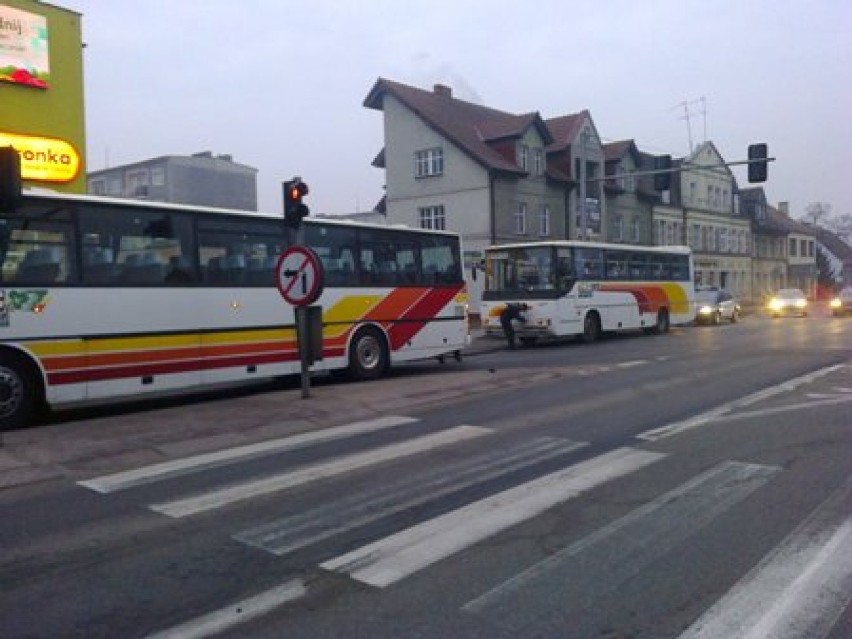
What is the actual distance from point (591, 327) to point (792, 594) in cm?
2165

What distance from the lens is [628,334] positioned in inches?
1171

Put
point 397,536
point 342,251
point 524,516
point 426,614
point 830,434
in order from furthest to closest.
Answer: point 342,251 → point 830,434 → point 524,516 → point 397,536 → point 426,614

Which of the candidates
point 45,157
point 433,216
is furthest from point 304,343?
point 433,216

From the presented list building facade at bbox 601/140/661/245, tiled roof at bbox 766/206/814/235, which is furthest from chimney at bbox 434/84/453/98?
tiled roof at bbox 766/206/814/235

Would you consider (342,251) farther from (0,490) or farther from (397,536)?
(397,536)

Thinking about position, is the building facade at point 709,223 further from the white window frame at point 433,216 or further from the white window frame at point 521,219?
the white window frame at point 433,216

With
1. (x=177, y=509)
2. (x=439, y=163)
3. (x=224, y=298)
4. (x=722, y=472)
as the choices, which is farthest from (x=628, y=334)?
(x=177, y=509)

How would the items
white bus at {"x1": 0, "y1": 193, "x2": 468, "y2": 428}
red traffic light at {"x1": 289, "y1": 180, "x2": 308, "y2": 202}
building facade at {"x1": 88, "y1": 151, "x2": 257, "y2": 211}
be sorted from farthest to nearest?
building facade at {"x1": 88, "y1": 151, "x2": 257, "y2": 211}
red traffic light at {"x1": 289, "y1": 180, "x2": 308, "y2": 202}
white bus at {"x1": 0, "y1": 193, "x2": 468, "y2": 428}

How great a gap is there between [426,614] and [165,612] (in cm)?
133

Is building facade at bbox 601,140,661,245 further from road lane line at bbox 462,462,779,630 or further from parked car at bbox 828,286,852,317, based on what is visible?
road lane line at bbox 462,462,779,630

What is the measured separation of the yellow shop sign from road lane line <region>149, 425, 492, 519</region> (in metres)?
13.9

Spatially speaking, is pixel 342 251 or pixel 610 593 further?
pixel 342 251

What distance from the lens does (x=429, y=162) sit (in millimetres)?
42625

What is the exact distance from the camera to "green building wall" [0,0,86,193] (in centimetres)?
1825
